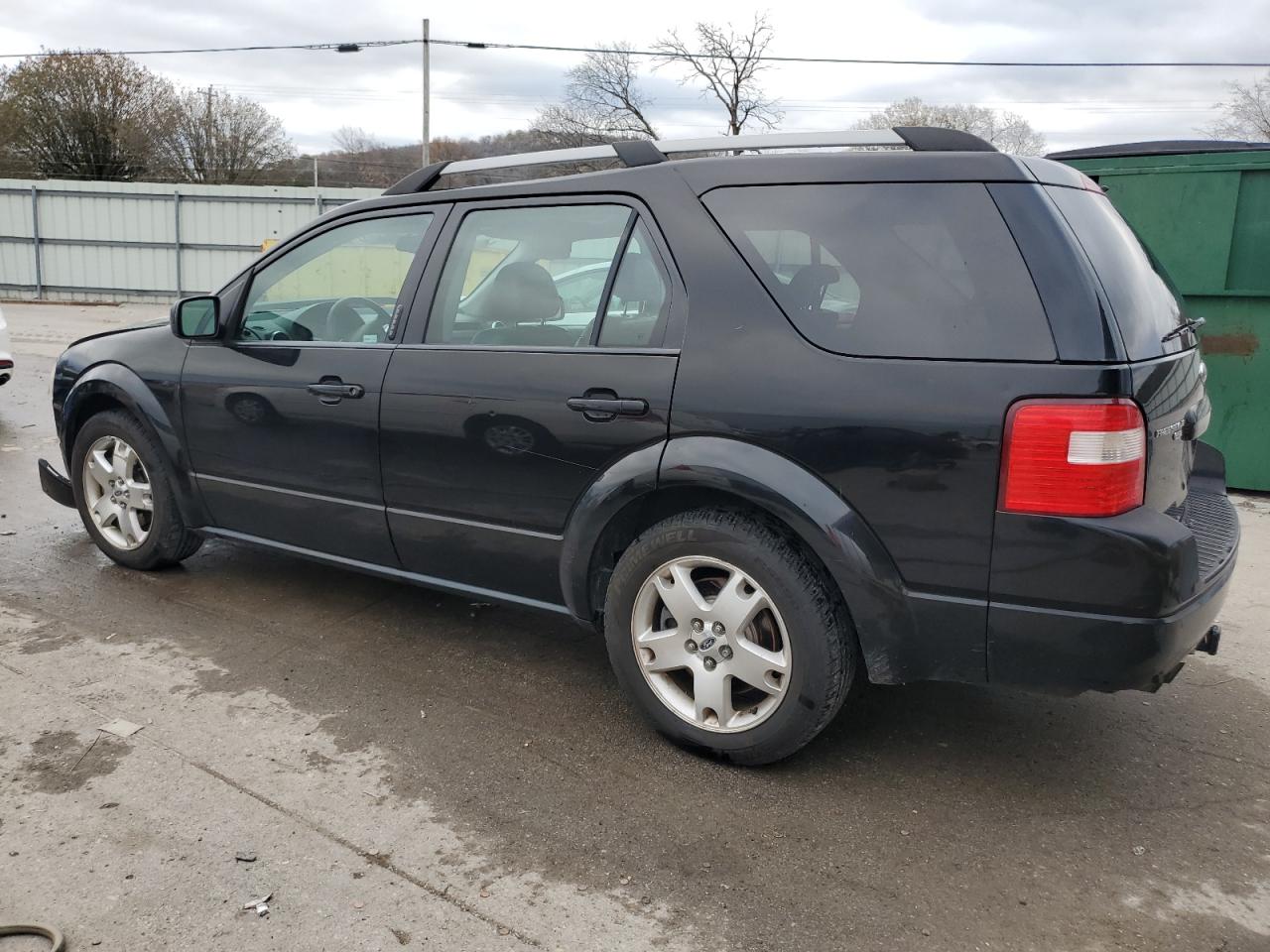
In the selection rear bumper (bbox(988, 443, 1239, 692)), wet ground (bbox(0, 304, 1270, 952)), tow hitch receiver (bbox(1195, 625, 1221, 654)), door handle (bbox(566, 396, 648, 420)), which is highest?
door handle (bbox(566, 396, 648, 420))

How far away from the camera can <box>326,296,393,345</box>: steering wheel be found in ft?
12.8

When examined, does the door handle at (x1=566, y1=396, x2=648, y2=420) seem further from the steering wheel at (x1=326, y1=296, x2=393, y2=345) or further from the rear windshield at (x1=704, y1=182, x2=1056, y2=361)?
the steering wheel at (x1=326, y1=296, x2=393, y2=345)

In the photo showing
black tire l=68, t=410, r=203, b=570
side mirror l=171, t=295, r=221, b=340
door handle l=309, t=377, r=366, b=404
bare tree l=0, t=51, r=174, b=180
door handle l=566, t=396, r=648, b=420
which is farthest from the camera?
bare tree l=0, t=51, r=174, b=180

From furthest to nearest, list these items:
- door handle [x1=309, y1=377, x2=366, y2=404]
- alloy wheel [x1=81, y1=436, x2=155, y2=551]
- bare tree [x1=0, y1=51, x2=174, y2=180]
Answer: bare tree [x1=0, y1=51, x2=174, y2=180] < alloy wheel [x1=81, y1=436, x2=155, y2=551] < door handle [x1=309, y1=377, x2=366, y2=404]

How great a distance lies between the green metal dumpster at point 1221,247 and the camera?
6551mm

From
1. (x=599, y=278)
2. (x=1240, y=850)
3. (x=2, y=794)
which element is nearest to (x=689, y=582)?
(x=599, y=278)

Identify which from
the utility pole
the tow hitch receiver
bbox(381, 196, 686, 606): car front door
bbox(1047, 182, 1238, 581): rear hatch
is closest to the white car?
bbox(381, 196, 686, 606): car front door

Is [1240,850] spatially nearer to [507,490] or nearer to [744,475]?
[744,475]

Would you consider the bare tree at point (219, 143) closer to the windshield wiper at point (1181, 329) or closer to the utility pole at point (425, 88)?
the utility pole at point (425, 88)

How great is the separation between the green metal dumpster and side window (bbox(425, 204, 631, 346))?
14.6 feet

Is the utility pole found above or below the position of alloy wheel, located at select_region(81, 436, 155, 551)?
above

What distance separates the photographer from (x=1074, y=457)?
2.55 meters

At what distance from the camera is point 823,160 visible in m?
3.02

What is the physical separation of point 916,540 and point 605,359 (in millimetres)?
1110
